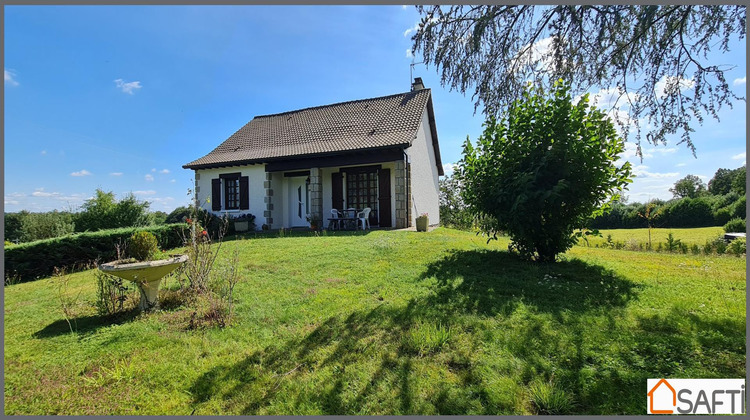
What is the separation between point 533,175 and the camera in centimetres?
589

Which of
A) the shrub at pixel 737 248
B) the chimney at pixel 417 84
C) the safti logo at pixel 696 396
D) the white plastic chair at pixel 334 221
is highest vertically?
the chimney at pixel 417 84

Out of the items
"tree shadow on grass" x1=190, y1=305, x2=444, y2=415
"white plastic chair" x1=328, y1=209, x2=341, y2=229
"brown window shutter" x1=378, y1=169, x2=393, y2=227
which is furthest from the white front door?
"tree shadow on grass" x1=190, y1=305, x2=444, y2=415

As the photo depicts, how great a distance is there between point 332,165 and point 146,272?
9098 millimetres

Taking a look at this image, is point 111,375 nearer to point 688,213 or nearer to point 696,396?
point 696,396

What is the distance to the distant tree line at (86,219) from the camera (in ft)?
51.4

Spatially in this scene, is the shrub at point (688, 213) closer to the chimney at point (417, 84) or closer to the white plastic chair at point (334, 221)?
the chimney at point (417, 84)

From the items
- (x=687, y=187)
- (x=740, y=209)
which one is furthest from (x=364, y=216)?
(x=687, y=187)

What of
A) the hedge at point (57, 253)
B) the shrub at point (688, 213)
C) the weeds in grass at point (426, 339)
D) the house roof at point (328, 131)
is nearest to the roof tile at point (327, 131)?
the house roof at point (328, 131)

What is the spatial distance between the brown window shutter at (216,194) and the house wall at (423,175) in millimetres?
9808

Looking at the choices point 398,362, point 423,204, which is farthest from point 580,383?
point 423,204

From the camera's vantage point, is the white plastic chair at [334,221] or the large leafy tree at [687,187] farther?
the large leafy tree at [687,187]

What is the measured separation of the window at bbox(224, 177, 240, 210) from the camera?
15.3m

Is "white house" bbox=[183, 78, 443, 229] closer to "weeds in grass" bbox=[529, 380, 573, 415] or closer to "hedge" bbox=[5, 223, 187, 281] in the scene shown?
"hedge" bbox=[5, 223, 187, 281]

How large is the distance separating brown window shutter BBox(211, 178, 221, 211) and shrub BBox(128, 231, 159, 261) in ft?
38.9
